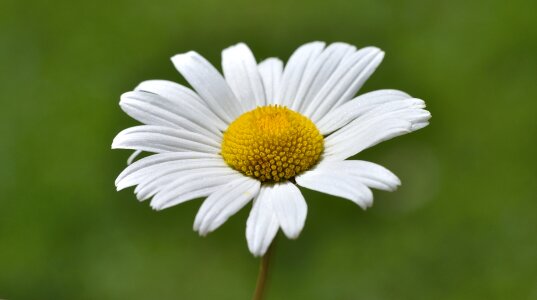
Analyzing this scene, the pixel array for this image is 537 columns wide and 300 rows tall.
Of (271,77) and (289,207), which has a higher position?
(271,77)

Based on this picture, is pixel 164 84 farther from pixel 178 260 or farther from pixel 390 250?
pixel 390 250

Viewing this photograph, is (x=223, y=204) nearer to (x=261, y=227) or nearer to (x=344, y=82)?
(x=261, y=227)

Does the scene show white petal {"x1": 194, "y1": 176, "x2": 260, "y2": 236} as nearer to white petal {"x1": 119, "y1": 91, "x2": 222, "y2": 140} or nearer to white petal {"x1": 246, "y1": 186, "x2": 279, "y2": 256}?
white petal {"x1": 246, "y1": 186, "x2": 279, "y2": 256}

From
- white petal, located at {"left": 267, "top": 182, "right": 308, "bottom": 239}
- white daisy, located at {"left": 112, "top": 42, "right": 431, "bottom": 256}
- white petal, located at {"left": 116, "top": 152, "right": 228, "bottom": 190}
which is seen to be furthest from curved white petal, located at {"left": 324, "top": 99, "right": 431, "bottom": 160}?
white petal, located at {"left": 116, "top": 152, "right": 228, "bottom": 190}

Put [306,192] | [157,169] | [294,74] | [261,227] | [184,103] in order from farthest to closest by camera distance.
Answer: [306,192]
[294,74]
[184,103]
[157,169]
[261,227]

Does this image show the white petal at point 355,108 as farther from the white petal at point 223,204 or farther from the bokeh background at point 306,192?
the bokeh background at point 306,192

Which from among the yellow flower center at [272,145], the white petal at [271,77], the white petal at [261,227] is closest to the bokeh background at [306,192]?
the white petal at [271,77]

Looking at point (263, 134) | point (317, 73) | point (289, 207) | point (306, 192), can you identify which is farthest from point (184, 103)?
point (306, 192)
